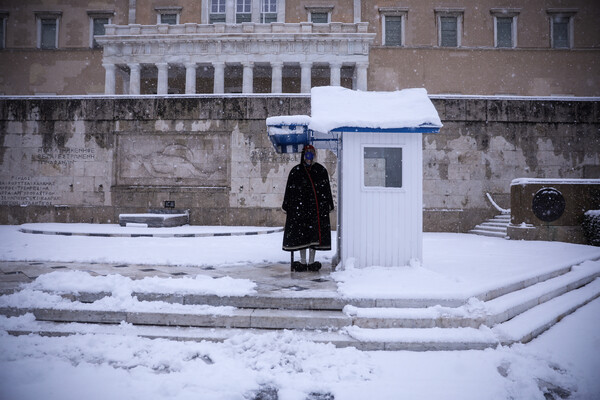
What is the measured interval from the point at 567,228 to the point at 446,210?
169 inches

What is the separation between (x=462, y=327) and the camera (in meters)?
4.36

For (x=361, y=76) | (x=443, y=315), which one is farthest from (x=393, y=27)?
(x=443, y=315)

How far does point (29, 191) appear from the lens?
50.2 feet

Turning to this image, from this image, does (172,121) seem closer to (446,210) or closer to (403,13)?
(446,210)

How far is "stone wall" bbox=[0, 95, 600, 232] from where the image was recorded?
47.4 feet

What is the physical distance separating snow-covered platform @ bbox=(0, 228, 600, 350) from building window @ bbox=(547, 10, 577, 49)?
3129 centimetres

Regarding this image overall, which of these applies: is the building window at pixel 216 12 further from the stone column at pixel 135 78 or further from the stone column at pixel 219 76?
the stone column at pixel 135 78

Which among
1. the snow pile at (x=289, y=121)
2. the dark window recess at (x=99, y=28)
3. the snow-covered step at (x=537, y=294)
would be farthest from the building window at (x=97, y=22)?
the snow-covered step at (x=537, y=294)

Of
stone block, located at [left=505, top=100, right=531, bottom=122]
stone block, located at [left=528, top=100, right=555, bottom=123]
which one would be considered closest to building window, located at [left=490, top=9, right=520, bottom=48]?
stone block, located at [left=528, top=100, right=555, bottom=123]

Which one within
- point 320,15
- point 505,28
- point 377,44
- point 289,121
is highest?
point 320,15

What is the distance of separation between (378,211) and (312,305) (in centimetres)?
229

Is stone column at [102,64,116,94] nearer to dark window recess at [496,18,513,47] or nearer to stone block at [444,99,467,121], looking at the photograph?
stone block at [444,99,467,121]

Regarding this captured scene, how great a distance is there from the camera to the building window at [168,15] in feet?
95.9

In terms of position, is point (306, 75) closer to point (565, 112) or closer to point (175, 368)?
point (565, 112)
